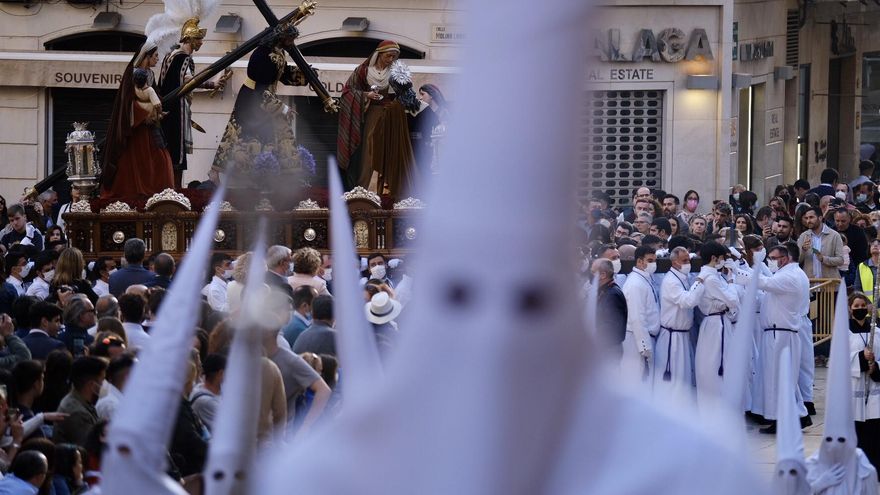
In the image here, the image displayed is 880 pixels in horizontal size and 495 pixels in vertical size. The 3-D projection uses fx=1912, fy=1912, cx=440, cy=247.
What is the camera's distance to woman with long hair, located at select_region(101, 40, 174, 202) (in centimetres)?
1567

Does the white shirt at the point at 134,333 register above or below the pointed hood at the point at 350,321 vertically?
below

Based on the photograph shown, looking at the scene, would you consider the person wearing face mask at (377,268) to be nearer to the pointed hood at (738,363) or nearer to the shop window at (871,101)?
the pointed hood at (738,363)

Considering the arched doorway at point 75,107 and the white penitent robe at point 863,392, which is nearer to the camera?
the white penitent robe at point 863,392

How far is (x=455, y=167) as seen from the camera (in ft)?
9.34

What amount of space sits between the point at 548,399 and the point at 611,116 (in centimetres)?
2459

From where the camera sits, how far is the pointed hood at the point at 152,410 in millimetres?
3332

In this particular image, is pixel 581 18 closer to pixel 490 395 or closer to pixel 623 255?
pixel 490 395

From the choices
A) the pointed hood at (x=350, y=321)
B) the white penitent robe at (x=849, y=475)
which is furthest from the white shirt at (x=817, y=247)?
→ the pointed hood at (x=350, y=321)

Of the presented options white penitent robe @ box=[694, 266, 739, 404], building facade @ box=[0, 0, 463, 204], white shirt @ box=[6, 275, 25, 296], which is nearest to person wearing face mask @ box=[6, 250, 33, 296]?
white shirt @ box=[6, 275, 25, 296]

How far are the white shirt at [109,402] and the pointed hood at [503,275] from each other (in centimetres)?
452

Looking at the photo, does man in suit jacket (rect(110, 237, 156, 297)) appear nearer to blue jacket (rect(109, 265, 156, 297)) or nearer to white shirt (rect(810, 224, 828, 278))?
blue jacket (rect(109, 265, 156, 297))

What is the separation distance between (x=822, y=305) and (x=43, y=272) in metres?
8.41

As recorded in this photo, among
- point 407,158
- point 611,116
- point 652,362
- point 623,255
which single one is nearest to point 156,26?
point 407,158

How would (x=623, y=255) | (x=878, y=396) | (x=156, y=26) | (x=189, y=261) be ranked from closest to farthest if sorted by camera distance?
→ 1. (x=189, y=261)
2. (x=878, y=396)
3. (x=623, y=255)
4. (x=156, y=26)
